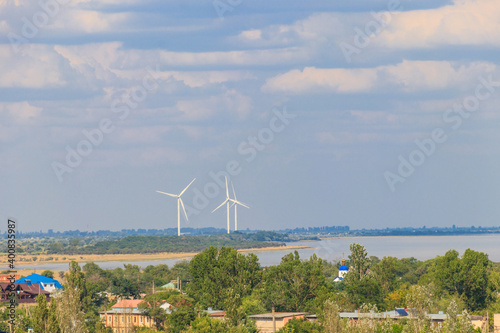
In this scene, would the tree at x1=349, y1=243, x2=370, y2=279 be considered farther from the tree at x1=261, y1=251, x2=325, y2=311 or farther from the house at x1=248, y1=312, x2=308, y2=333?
the house at x1=248, y1=312, x2=308, y2=333

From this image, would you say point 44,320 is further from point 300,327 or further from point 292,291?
point 292,291

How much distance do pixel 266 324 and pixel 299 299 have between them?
9602 mm

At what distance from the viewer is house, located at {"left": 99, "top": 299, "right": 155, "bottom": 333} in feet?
218

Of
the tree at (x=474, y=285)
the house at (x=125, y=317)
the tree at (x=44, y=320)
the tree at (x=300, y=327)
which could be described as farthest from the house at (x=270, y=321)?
the tree at (x=474, y=285)

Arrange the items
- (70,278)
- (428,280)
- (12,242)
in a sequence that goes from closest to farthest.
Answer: (12,242) → (70,278) → (428,280)

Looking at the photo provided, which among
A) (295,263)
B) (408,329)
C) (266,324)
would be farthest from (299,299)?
(408,329)

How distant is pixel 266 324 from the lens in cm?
6019

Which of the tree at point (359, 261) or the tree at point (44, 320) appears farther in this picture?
the tree at point (359, 261)

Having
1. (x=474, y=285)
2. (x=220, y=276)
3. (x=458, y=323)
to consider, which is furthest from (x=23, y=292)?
(x=458, y=323)

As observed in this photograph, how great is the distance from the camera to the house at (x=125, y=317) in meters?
66.6

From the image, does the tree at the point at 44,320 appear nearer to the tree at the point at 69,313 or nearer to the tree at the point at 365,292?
the tree at the point at 69,313

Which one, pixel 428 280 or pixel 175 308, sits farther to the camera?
pixel 428 280

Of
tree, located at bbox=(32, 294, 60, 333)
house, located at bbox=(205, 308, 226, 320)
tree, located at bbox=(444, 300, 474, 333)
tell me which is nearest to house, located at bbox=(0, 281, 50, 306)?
house, located at bbox=(205, 308, 226, 320)

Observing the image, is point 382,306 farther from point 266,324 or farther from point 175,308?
point 175,308
